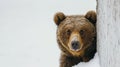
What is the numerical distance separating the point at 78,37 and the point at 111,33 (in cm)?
115

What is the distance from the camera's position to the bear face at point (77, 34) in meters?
3.52

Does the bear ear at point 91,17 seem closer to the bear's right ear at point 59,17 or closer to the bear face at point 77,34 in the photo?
the bear face at point 77,34

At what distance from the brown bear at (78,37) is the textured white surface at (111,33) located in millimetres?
571

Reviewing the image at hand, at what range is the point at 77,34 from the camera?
3553mm

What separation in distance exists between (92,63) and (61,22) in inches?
28.5

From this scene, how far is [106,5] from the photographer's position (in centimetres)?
259

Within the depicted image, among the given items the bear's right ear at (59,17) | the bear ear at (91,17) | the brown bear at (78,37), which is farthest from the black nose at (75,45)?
the bear's right ear at (59,17)

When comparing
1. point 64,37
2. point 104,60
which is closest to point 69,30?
point 64,37

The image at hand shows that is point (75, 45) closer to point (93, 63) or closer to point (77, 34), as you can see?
point (77, 34)

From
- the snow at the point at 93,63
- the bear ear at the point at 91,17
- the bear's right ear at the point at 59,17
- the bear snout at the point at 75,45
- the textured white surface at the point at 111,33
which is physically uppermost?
the textured white surface at the point at 111,33

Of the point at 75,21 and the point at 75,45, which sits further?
the point at 75,21

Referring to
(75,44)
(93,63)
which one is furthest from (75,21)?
(93,63)

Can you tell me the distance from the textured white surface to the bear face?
566mm

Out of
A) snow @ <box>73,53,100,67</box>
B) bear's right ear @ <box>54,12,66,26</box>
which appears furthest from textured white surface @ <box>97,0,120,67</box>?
bear's right ear @ <box>54,12,66,26</box>
